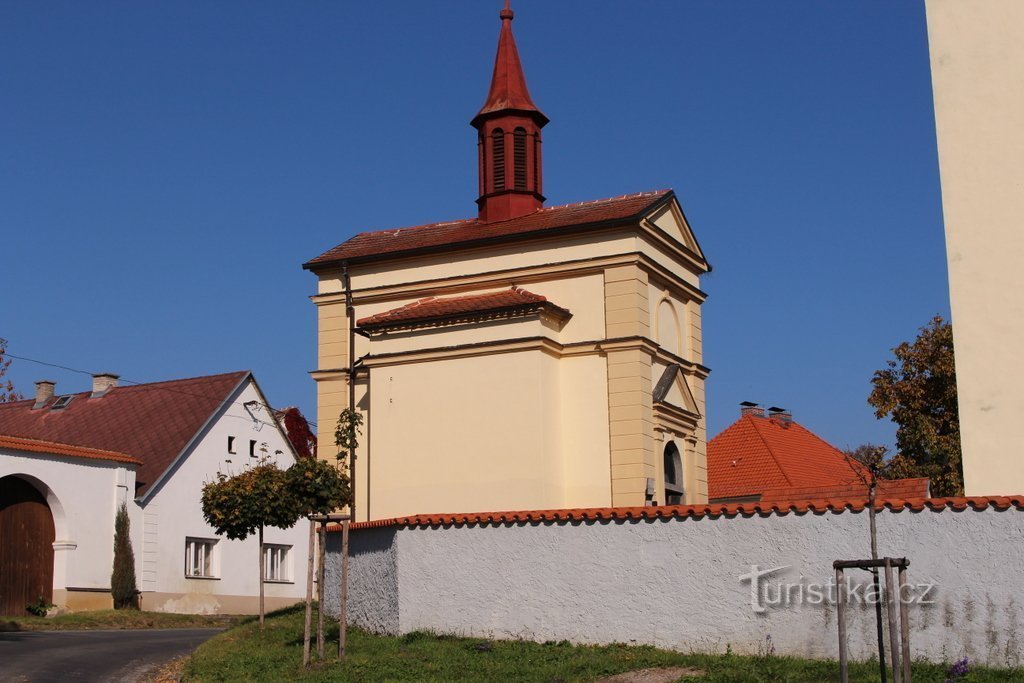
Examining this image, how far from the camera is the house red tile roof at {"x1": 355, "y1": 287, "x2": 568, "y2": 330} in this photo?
78.2ft

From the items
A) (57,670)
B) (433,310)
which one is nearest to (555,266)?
(433,310)

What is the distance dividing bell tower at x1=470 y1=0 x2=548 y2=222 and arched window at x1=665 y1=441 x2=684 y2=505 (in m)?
5.88

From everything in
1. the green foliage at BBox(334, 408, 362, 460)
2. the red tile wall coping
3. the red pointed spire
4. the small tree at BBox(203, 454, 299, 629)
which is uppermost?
the red pointed spire

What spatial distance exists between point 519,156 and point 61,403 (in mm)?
20700

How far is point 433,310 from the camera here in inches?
973

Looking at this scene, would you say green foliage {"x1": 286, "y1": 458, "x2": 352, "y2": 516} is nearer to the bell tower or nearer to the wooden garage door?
the bell tower

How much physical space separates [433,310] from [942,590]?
12.9 m

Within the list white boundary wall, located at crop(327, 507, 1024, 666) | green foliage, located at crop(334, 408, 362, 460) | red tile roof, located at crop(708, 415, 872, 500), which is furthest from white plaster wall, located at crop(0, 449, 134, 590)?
red tile roof, located at crop(708, 415, 872, 500)

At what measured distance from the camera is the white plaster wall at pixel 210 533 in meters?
34.6

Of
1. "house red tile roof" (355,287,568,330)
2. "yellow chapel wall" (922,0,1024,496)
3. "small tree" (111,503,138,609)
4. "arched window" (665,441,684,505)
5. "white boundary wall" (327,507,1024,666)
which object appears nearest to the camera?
"white boundary wall" (327,507,1024,666)

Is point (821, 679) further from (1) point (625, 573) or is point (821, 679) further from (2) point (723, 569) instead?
(1) point (625, 573)

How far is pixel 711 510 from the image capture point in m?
15.5

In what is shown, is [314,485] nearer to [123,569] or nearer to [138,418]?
[123,569]

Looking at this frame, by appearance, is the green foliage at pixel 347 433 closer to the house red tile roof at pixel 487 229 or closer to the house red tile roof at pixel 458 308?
the house red tile roof at pixel 458 308
